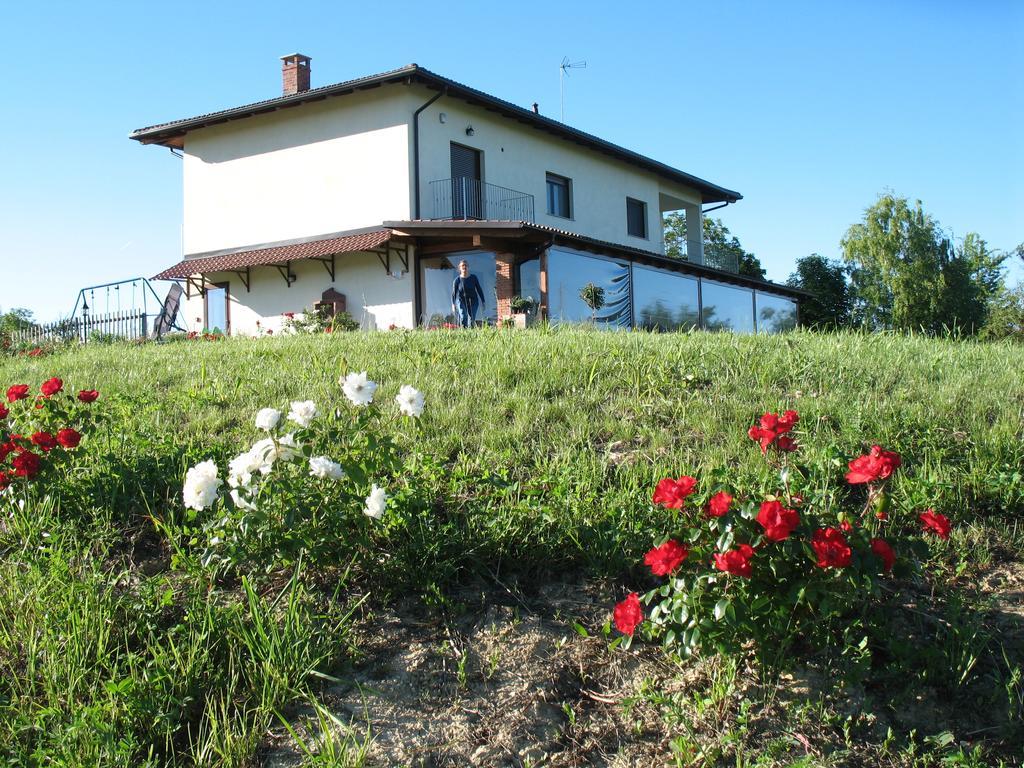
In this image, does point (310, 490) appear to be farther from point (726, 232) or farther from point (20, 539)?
point (726, 232)

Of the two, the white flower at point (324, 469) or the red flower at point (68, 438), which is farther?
the red flower at point (68, 438)

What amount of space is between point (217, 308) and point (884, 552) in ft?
67.6

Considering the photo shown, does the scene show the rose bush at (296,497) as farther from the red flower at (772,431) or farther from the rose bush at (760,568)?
the red flower at (772,431)

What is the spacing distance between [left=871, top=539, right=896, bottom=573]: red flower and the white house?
1386 centimetres

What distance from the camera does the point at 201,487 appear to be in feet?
10.5

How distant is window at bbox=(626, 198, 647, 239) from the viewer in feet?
80.6

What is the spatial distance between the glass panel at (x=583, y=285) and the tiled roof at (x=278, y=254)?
3.55m

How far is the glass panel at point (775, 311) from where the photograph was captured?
2522 cm

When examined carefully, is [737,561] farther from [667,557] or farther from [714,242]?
[714,242]

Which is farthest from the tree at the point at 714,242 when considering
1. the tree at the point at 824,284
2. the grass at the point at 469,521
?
the grass at the point at 469,521

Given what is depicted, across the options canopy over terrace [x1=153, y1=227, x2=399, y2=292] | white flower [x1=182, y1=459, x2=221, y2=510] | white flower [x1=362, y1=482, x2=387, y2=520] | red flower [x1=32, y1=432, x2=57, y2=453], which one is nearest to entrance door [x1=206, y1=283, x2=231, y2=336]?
A: canopy over terrace [x1=153, y1=227, x2=399, y2=292]

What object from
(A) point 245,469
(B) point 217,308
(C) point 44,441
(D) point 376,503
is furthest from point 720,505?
(B) point 217,308

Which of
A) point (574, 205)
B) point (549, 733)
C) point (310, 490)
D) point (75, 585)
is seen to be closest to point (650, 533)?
point (549, 733)

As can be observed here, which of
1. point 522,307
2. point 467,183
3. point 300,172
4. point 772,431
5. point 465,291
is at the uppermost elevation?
point 300,172
